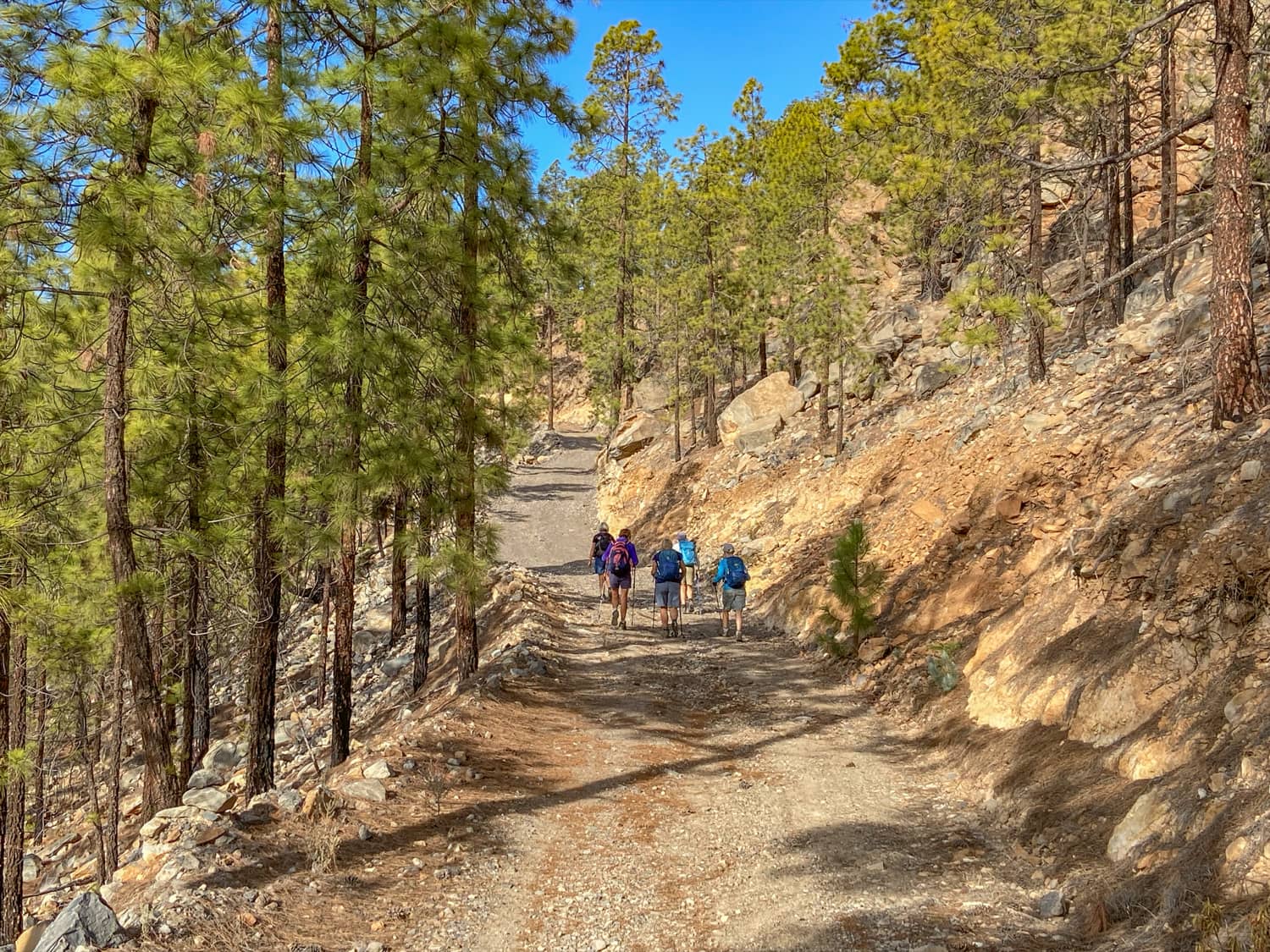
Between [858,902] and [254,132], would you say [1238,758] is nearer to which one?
[858,902]

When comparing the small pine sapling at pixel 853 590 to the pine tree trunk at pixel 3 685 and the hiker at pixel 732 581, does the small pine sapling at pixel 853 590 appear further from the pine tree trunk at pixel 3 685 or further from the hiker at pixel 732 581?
the pine tree trunk at pixel 3 685

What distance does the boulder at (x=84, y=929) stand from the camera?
189 inches

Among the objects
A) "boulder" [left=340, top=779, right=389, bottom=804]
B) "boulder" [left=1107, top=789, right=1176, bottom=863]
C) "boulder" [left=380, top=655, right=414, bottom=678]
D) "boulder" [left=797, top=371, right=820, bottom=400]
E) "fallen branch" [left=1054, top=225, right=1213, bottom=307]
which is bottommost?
"boulder" [left=380, top=655, right=414, bottom=678]

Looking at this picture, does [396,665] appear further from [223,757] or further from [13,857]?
[13,857]

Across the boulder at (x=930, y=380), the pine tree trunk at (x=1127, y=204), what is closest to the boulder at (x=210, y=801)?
the boulder at (x=930, y=380)

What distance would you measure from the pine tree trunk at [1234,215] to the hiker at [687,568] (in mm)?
9791

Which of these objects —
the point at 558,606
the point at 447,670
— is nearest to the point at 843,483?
the point at 558,606

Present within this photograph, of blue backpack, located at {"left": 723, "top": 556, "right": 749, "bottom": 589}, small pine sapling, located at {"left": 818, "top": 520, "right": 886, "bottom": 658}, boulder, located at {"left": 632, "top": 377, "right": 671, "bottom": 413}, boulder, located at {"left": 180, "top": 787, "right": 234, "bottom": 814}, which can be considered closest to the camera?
boulder, located at {"left": 180, "top": 787, "right": 234, "bottom": 814}

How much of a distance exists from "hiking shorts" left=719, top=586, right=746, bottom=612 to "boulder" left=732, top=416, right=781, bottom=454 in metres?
13.5

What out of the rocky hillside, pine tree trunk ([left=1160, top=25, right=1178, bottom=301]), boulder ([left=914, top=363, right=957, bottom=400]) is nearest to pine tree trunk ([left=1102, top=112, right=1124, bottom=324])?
the rocky hillside

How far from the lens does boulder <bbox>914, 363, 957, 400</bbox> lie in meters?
22.9

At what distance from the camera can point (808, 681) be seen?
12.6 m

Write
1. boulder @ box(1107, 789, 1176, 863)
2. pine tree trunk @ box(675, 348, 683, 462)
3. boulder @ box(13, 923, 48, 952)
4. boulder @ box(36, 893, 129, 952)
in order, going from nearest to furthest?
boulder @ box(36, 893, 129, 952)
boulder @ box(1107, 789, 1176, 863)
boulder @ box(13, 923, 48, 952)
pine tree trunk @ box(675, 348, 683, 462)

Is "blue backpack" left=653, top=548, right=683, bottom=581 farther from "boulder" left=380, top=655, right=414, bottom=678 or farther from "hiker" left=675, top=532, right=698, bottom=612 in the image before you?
"boulder" left=380, top=655, right=414, bottom=678
